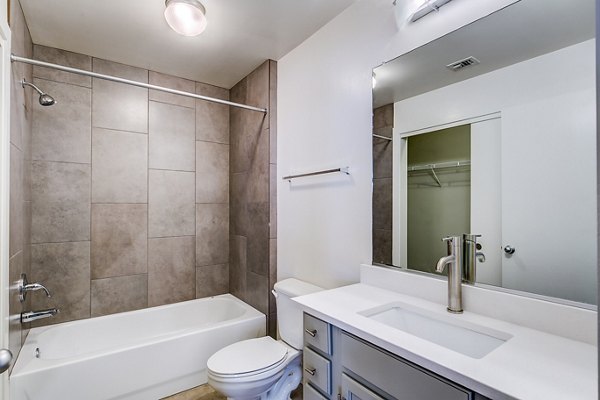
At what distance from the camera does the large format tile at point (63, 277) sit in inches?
87.5

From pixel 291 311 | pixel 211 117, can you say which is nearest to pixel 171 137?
pixel 211 117

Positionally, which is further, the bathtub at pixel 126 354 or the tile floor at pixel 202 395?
the tile floor at pixel 202 395

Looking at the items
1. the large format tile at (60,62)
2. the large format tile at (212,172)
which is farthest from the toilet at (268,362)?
the large format tile at (60,62)

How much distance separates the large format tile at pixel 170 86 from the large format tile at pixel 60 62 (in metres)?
0.46

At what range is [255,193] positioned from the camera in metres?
2.67

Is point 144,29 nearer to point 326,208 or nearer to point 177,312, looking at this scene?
point 326,208

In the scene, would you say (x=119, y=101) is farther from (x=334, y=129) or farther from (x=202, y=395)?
(x=202, y=395)

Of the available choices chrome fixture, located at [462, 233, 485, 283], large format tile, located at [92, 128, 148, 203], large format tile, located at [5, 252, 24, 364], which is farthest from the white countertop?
large format tile, located at [92, 128, 148, 203]

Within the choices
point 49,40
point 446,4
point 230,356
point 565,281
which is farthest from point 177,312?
point 446,4

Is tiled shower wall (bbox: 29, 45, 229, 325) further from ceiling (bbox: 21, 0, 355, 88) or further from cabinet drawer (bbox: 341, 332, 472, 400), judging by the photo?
cabinet drawer (bbox: 341, 332, 472, 400)

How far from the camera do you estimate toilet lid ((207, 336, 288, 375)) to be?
5.44 feet

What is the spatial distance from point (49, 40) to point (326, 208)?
2303mm

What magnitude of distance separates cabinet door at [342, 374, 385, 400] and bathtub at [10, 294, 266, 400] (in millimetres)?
1364

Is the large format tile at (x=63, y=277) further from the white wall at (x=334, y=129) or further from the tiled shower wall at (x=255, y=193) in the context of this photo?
the white wall at (x=334, y=129)
